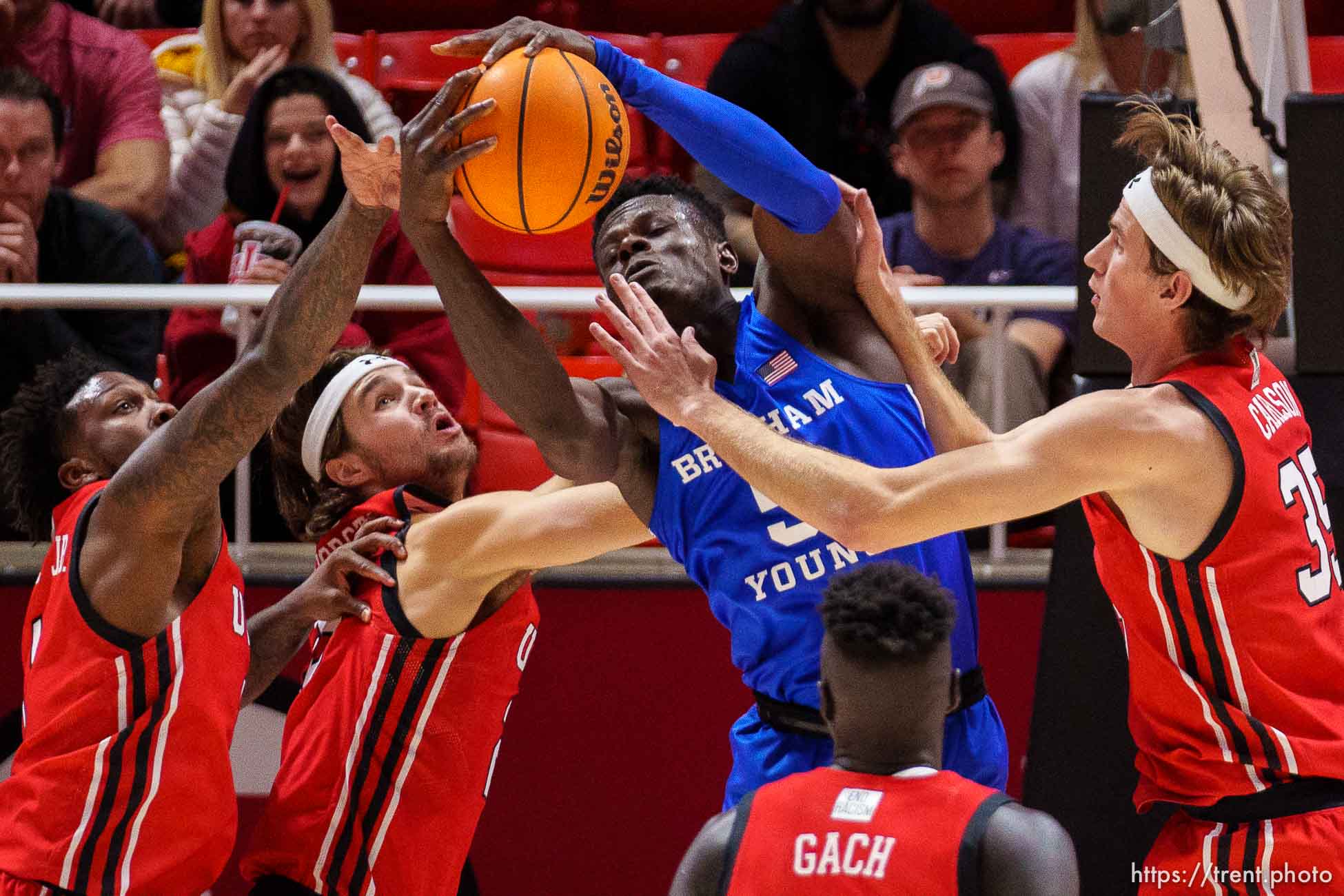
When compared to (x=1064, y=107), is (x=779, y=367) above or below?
below

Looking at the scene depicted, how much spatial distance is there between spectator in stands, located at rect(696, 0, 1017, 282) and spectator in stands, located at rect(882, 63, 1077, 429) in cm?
22

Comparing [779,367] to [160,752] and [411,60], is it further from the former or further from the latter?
[411,60]

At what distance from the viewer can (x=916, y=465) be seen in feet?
9.75

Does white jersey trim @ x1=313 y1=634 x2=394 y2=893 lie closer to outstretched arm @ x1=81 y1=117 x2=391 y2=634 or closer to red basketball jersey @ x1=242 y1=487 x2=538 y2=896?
red basketball jersey @ x1=242 y1=487 x2=538 y2=896

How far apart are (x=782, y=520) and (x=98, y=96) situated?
13.2 ft

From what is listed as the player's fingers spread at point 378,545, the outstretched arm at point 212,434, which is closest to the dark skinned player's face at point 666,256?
the outstretched arm at point 212,434

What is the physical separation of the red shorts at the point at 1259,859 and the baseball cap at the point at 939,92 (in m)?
3.13

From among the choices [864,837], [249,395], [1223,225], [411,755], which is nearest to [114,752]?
[411,755]

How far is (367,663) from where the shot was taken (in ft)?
12.5

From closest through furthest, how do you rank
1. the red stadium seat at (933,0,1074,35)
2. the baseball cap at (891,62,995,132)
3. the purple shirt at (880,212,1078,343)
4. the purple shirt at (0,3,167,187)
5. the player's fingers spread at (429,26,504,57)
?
the player's fingers spread at (429,26,504,57) < the purple shirt at (880,212,1078,343) < the baseball cap at (891,62,995,132) < the purple shirt at (0,3,167,187) < the red stadium seat at (933,0,1074,35)

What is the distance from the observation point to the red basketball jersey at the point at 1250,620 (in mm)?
2863

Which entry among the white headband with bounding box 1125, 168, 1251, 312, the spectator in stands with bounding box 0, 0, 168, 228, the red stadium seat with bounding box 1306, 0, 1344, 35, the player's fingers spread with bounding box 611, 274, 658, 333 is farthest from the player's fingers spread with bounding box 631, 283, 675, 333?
the red stadium seat with bounding box 1306, 0, 1344, 35

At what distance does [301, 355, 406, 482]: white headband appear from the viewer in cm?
412

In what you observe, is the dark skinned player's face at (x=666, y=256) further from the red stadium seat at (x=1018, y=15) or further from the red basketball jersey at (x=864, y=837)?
the red stadium seat at (x=1018, y=15)
